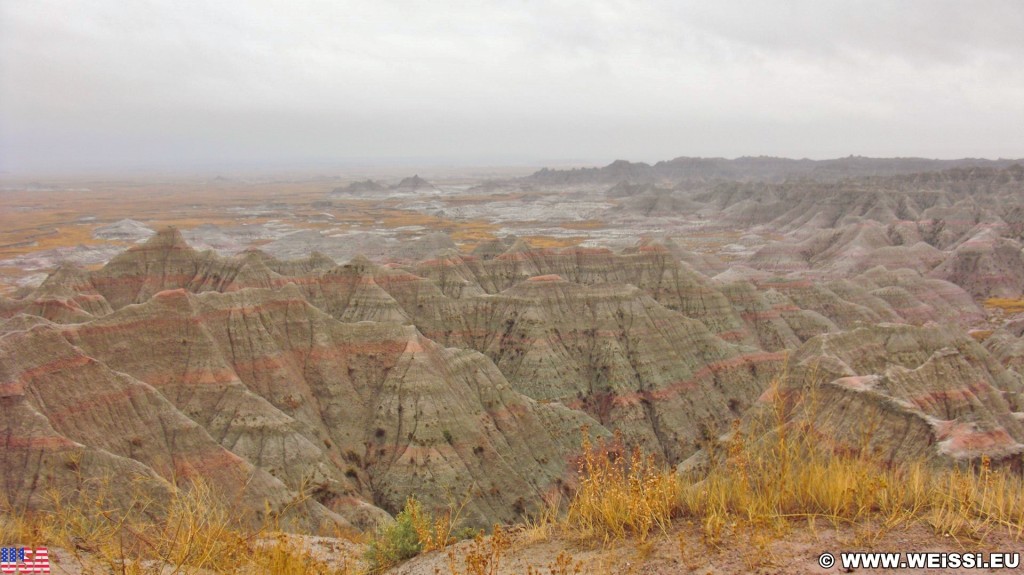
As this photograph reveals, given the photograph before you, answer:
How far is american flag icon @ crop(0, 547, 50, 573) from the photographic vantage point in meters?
8.20

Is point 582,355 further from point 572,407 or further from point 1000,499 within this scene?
point 1000,499

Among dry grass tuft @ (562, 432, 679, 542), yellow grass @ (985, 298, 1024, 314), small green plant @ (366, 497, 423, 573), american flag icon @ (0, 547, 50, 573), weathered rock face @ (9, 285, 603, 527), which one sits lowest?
yellow grass @ (985, 298, 1024, 314)

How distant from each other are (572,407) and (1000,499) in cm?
3666

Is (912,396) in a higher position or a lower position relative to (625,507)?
lower

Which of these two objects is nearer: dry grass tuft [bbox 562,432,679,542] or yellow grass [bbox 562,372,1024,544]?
yellow grass [bbox 562,372,1024,544]

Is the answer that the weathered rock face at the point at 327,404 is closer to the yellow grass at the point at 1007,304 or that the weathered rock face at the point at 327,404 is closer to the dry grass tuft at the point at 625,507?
the dry grass tuft at the point at 625,507

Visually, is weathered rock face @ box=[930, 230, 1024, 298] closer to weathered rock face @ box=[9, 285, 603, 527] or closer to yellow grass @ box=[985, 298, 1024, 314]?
yellow grass @ box=[985, 298, 1024, 314]

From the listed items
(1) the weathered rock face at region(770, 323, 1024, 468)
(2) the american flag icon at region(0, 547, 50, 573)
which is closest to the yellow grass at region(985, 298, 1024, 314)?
(1) the weathered rock face at region(770, 323, 1024, 468)

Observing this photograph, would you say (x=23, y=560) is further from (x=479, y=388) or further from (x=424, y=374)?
(x=479, y=388)

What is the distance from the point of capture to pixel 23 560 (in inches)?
332

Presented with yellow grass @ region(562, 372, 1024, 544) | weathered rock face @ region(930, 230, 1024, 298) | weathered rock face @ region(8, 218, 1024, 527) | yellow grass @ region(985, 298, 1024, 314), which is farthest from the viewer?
weathered rock face @ region(930, 230, 1024, 298)

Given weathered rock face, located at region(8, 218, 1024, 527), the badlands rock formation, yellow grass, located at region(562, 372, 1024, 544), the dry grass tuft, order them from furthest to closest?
1. weathered rock face, located at region(8, 218, 1024, 527)
2. the badlands rock formation
3. the dry grass tuft
4. yellow grass, located at region(562, 372, 1024, 544)

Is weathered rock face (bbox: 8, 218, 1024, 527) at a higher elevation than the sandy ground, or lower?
lower

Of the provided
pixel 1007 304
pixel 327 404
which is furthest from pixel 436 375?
pixel 1007 304
